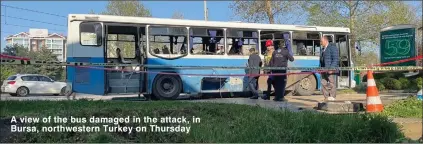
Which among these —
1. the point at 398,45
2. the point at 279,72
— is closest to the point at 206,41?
the point at 279,72

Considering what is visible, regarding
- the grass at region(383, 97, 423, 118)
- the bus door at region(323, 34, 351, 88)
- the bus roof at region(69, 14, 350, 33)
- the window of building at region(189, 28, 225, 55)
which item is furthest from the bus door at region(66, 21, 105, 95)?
the bus door at region(323, 34, 351, 88)

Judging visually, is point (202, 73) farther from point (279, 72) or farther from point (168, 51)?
point (279, 72)

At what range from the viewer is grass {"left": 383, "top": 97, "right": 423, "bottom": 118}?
26.3ft

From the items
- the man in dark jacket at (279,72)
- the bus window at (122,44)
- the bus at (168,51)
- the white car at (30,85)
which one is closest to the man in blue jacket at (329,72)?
the man in dark jacket at (279,72)

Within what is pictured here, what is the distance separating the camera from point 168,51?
1491 cm

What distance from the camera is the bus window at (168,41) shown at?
14.6 m

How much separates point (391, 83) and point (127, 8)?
15.7 m

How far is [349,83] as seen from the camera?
18688mm

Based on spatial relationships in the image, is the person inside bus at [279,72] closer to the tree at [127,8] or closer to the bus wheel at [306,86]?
the bus wheel at [306,86]

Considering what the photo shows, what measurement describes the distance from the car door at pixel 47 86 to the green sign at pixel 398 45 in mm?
17473

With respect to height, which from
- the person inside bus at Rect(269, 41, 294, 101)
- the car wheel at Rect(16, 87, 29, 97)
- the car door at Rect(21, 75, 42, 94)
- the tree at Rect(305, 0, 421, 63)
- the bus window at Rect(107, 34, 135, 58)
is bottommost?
the car wheel at Rect(16, 87, 29, 97)

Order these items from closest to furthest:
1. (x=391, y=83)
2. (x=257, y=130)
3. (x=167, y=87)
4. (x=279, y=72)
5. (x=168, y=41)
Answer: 1. (x=257, y=130)
2. (x=279, y=72)
3. (x=167, y=87)
4. (x=168, y=41)
5. (x=391, y=83)

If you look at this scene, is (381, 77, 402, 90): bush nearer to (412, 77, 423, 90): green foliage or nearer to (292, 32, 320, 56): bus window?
(412, 77, 423, 90): green foliage

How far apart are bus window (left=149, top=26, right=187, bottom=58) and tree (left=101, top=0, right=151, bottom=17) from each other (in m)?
11.5
